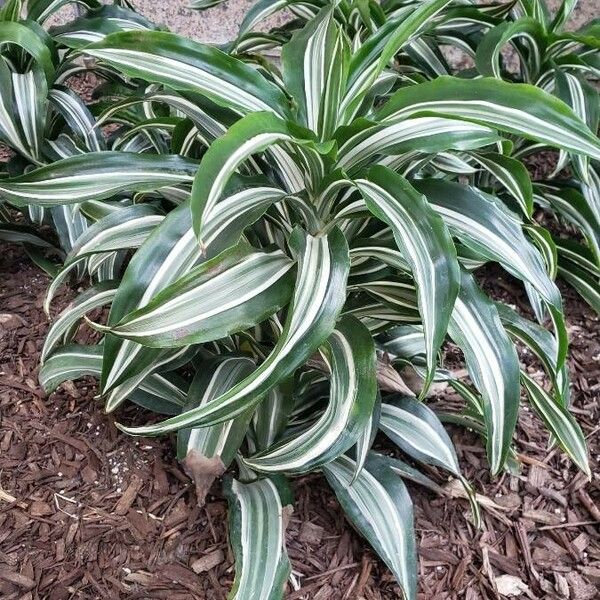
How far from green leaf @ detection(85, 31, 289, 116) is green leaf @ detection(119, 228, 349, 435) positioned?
0.75ft

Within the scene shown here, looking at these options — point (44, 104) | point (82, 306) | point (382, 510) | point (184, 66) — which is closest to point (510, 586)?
point (382, 510)

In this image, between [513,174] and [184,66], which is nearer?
[184,66]

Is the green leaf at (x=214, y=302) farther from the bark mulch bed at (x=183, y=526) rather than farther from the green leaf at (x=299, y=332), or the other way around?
the bark mulch bed at (x=183, y=526)

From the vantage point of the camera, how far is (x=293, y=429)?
50.6 inches

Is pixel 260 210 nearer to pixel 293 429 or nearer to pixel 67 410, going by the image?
pixel 293 429

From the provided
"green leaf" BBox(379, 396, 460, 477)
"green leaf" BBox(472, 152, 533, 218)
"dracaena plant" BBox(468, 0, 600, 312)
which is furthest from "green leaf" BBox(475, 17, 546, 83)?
"green leaf" BBox(379, 396, 460, 477)

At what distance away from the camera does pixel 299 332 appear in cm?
82

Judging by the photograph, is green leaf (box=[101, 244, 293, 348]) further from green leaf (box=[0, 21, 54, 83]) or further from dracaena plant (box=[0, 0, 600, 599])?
green leaf (box=[0, 21, 54, 83])

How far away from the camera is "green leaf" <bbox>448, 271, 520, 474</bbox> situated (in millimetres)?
895

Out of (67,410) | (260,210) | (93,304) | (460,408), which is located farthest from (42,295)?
(460,408)

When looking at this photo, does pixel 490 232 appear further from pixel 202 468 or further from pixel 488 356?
pixel 202 468

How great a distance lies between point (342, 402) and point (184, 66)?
526mm

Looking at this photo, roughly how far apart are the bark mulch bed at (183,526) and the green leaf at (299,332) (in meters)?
0.42

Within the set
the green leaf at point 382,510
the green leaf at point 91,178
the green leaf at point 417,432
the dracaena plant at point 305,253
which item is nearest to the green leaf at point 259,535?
the dracaena plant at point 305,253
